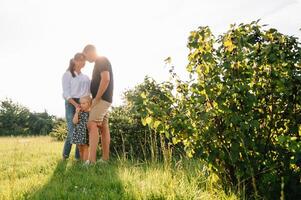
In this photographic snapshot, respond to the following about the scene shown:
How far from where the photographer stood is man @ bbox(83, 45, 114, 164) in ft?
22.0

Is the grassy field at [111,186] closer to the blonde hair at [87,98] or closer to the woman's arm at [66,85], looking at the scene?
the blonde hair at [87,98]

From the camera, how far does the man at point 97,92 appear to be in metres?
6.69

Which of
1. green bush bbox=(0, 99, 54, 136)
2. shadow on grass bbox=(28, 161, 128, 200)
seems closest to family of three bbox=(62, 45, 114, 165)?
shadow on grass bbox=(28, 161, 128, 200)

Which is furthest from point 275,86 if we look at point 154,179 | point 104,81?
point 104,81

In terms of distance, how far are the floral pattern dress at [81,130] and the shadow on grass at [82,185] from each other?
0.73 meters

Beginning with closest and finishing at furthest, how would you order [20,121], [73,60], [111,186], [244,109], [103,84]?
1. [244,109]
2. [111,186]
3. [103,84]
4. [73,60]
5. [20,121]

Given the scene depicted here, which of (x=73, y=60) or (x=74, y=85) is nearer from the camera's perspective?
(x=74, y=85)

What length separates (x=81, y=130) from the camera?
716 cm

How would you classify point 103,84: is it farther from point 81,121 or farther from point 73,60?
point 73,60

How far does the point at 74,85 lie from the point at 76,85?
0.06 metres

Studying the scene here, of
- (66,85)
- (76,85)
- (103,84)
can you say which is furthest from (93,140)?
A: (66,85)

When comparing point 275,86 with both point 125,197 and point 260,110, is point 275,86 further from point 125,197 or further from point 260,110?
point 125,197

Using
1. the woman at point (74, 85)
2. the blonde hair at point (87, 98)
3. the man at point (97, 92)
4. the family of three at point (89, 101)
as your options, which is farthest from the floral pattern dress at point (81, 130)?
the man at point (97, 92)

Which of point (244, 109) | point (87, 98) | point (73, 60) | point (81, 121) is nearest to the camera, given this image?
point (244, 109)
